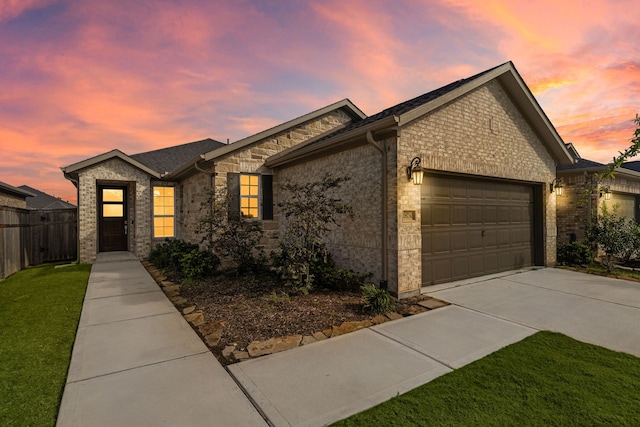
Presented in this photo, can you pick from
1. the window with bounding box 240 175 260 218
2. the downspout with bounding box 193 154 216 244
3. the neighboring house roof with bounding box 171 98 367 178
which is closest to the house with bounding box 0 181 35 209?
the neighboring house roof with bounding box 171 98 367 178

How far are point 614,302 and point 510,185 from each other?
12.8 feet

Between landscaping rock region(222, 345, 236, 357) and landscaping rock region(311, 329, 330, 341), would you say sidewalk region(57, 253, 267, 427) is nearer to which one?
landscaping rock region(222, 345, 236, 357)

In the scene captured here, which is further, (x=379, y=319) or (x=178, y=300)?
(x=178, y=300)

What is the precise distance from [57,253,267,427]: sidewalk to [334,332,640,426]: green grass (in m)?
1.26

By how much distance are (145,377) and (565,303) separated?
680 centimetres

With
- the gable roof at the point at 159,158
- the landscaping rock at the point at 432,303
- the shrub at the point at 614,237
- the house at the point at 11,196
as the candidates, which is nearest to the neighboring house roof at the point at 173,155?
the gable roof at the point at 159,158

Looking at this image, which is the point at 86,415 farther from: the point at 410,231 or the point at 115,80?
the point at 115,80

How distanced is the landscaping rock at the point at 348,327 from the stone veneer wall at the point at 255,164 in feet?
16.4

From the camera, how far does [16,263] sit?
938 centimetres

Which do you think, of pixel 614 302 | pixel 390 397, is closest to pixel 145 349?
pixel 390 397

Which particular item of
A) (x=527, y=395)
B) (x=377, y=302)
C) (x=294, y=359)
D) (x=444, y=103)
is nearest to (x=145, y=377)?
(x=294, y=359)

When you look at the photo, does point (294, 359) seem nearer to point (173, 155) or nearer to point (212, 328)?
point (212, 328)

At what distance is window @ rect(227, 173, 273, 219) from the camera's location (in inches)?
337

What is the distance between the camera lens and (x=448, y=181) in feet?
23.4
